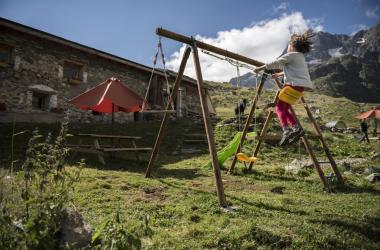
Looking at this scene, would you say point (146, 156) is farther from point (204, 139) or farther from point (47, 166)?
point (47, 166)

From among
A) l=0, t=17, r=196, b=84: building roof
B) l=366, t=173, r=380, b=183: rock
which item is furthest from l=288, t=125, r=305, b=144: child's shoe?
l=0, t=17, r=196, b=84: building roof

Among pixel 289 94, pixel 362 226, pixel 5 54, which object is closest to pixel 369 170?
pixel 289 94

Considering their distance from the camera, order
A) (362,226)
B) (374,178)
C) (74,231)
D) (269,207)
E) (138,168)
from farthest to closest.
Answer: (138,168)
(374,178)
(269,207)
(362,226)
(74,231)

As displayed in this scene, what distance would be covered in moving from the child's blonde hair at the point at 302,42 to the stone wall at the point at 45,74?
13823 mm

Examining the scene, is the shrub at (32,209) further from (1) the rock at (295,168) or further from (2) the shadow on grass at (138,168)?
(1) the rock at (295,168)

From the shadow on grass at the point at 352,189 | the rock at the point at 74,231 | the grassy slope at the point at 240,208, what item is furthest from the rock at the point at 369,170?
the rock at the point at 74,231

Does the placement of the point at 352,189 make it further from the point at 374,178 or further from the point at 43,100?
the point at 43,100

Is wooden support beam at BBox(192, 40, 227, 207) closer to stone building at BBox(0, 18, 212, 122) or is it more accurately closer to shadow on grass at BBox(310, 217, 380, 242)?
shadow on grass at BBox(310, 217, 380, 242)

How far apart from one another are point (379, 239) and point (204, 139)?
12295 millimetres

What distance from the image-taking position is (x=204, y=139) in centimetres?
1614

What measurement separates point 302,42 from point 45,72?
47.1 ft

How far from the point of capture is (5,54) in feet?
50.3

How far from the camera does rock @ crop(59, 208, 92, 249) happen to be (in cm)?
258

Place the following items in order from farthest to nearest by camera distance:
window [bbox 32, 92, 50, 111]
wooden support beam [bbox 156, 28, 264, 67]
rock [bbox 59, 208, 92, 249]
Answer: window [bbox 32, 92, 50, 111]
wooden support beam [bbox 156, 28, 264, 67]
rock [bbox 59, 208, 92, 249]
